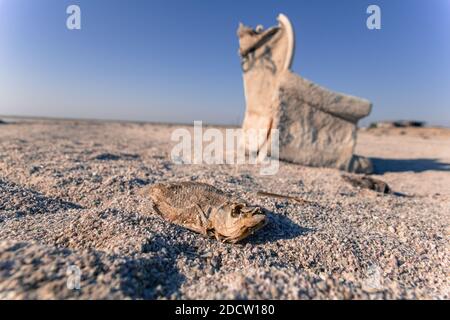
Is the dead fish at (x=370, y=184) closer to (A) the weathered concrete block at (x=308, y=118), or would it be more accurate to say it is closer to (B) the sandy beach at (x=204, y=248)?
(B) the sandy beach at (x=204, y=248)

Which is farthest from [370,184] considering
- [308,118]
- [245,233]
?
[245,233]

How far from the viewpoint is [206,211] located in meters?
2.42

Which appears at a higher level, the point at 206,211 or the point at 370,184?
the point at 206,211

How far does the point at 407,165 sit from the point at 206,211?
23.3ft

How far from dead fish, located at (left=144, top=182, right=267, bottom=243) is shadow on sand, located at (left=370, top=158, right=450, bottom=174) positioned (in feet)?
17.6

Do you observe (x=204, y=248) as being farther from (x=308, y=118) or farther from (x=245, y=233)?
(x=308, y=118)

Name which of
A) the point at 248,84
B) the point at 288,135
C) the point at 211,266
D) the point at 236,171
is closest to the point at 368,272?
the point at 211,266

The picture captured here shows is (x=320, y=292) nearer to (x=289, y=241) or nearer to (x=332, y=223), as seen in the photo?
(x=289, y=241)

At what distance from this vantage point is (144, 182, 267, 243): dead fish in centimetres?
220

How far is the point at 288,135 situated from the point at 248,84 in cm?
176

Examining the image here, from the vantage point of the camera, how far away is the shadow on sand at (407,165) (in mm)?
7117

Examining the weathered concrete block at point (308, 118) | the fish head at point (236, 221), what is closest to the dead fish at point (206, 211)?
the fish head at point (236, 221)

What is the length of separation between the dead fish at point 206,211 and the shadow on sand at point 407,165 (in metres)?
5.37

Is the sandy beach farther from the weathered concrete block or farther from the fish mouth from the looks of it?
the weathered concrete block
